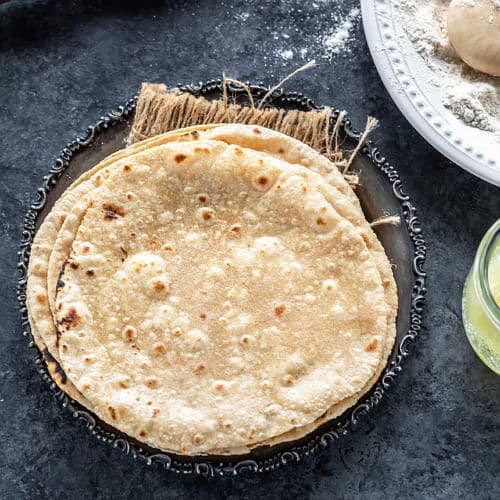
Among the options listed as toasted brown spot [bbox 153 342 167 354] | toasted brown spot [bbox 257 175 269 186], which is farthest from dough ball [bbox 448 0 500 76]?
toasted brown spot [bbox 153 342 167 354]

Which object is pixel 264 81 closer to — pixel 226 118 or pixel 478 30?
pixel 226 118

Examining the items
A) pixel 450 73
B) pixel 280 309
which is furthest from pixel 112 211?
pixel 450 73

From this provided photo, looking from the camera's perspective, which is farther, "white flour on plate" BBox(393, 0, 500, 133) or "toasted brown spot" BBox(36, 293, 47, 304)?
"white flour on plate" BBox(393, 0, 500, 133)

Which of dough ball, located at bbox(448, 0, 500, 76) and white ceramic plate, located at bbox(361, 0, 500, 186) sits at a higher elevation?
dough ball, located at bbox(448, 0, 500, 76)

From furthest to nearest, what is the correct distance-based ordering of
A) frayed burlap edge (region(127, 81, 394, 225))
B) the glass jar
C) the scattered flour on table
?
1. the scattered flour on table
2. frayed burlap edge (region(127, 81, 394, 225))
3. the glass jar

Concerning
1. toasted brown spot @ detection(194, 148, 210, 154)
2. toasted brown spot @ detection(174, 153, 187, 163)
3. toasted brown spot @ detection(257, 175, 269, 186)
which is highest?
toasted brown spot @ detection(194, 148, 210, 154)

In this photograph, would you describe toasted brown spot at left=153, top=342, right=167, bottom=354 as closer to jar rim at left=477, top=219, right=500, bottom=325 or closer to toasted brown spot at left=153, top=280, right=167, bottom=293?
toasted brown spot at left=153, top=280, right=167, bottom=293
